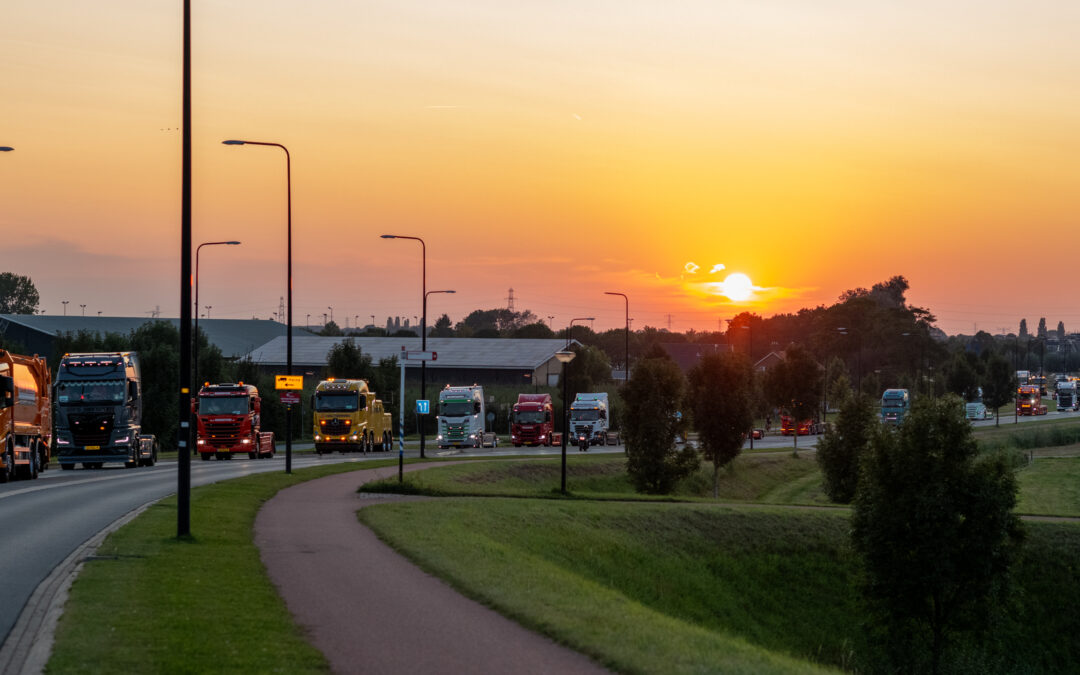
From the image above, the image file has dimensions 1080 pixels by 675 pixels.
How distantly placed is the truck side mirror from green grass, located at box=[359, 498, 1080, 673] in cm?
1549

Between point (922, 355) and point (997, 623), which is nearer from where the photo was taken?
point (997, 623)

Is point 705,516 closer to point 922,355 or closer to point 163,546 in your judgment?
point 163,546

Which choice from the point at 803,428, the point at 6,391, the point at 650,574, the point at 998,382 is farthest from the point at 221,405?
the point at 998,382

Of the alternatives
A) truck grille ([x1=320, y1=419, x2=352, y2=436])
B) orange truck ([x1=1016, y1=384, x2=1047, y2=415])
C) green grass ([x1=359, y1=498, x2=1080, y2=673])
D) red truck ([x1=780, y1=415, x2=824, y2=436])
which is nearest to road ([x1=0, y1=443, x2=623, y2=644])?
green grass ([x1=359, y1=498, x2=1080, y2=673])

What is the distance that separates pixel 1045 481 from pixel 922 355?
99.2 meters

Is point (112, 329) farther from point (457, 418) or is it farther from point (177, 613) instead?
A: point (177, 613)

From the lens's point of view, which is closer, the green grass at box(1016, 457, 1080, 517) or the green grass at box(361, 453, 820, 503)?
the green grass at box(361, 453, 820, 503)

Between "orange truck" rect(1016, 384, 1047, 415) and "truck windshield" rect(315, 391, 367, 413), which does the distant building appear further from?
"orange truck" rect(1016, 384, 1047, 415)

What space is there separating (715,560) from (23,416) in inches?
1001

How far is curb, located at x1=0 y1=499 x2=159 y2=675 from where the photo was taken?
1200 cm

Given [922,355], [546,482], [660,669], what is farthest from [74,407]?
[922,355]

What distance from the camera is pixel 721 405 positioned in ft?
200

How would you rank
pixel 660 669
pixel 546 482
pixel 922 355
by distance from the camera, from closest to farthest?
pixel 660 669 < pixel 546 482 < pixel 922 355

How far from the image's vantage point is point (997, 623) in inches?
1174
